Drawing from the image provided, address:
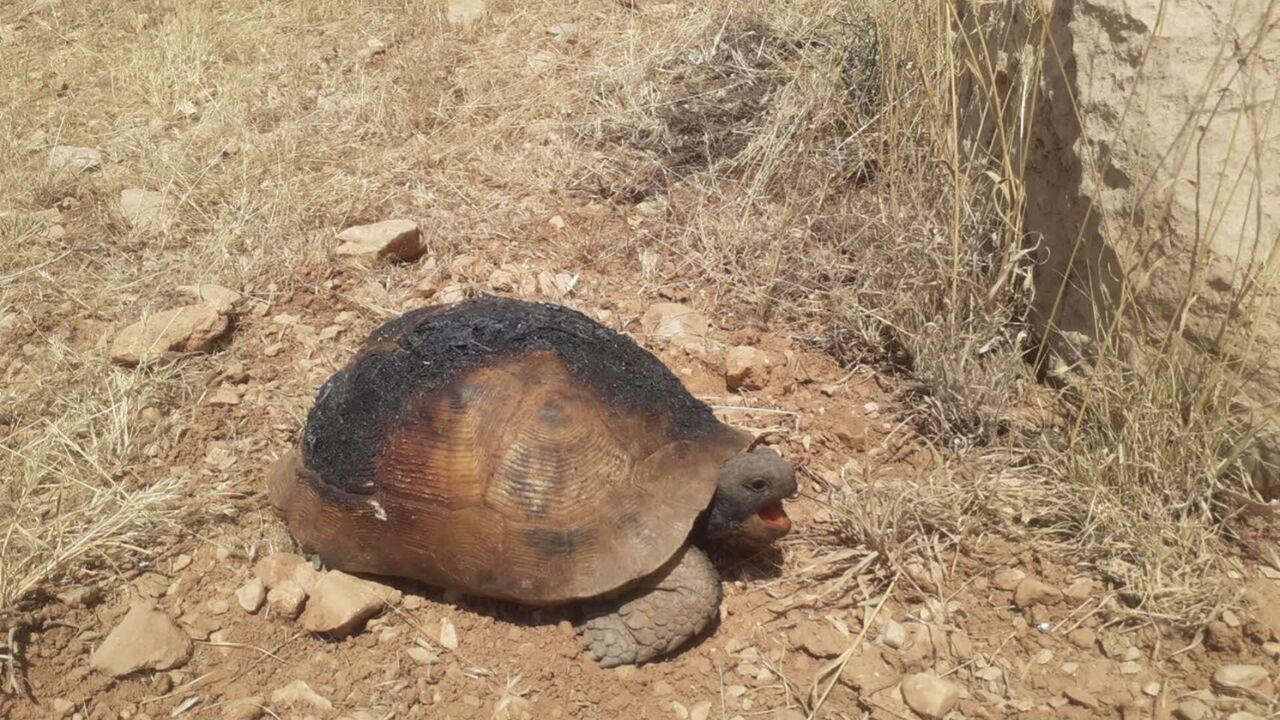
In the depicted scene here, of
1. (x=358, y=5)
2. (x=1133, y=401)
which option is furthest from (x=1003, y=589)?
(x=358, y=5)

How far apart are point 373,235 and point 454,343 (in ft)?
5.71

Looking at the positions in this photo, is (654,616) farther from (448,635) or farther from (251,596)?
(251,596)

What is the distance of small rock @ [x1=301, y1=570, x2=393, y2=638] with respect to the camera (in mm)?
2799

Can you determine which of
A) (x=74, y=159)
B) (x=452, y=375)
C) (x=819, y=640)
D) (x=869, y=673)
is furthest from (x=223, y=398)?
(x=869, y=673)

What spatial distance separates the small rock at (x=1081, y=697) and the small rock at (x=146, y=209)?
4.35 m

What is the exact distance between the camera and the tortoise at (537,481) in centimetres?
268

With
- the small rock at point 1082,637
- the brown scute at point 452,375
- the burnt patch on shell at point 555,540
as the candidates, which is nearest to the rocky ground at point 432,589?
the small rock at point 1082,637

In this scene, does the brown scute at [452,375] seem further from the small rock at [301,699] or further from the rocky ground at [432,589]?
the small rock at [301,699]

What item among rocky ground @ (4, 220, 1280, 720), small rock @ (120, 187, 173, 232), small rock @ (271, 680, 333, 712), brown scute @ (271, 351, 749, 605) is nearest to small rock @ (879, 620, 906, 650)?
rocky ground @ (4, 220, 1280, 720)

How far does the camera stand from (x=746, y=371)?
3680 mm

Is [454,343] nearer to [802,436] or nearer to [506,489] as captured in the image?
[506,489]

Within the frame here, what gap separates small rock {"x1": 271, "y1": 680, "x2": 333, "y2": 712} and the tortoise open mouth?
1.39 metres

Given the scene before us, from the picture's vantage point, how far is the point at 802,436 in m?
3.48

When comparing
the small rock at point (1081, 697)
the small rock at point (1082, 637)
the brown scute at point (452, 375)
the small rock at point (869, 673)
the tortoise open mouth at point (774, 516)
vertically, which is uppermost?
the brown scute at point (452, 375)
